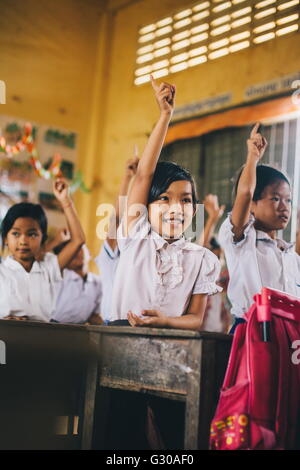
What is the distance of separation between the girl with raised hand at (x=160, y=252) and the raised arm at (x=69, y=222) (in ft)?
2.44

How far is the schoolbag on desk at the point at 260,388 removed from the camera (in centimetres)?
147

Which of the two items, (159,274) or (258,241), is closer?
(159,274)

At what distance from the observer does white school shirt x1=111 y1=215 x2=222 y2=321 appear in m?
2.05

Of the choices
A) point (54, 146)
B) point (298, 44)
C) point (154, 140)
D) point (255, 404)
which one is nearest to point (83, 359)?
point (255, 404)

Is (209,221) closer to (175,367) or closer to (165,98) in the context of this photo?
(165,98)

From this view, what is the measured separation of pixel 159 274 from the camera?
6.77ft

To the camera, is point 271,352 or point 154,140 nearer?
point 271,352

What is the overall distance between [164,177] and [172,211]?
0.40ft

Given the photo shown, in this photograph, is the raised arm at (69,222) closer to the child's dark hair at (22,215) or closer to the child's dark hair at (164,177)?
the child's dark hair at (22,215)

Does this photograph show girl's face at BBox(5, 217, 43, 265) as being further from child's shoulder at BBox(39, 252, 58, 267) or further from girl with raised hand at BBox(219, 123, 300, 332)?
girl with raised hand at BBox(219, 123, 300, 332)

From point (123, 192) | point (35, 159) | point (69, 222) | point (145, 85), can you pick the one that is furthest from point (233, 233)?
point (35, 159)
